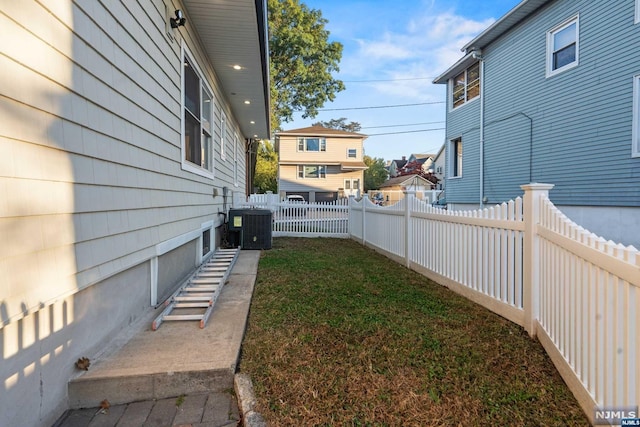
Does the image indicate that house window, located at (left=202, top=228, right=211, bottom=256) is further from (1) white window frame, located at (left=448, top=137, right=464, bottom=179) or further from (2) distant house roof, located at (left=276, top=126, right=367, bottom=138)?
(2) distant house roof, located at (left=276, top=126, right=367, bottom=138)

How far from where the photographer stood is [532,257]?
2.92 m

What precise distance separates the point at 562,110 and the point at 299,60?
13.9m

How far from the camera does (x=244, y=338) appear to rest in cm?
281

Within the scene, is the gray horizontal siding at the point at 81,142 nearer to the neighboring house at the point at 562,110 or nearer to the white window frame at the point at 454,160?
the neighboring house at the point at 562,110

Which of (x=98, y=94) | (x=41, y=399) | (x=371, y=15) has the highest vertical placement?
(x=371, y=15)

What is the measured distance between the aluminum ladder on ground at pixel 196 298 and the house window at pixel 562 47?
379 inches

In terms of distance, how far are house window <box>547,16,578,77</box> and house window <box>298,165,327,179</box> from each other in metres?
19.6

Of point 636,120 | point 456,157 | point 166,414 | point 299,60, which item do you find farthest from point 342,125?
point 166,414

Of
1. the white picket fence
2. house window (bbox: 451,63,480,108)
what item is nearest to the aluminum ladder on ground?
the white picket fence

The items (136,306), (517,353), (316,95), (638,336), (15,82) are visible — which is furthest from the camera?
(316,95)

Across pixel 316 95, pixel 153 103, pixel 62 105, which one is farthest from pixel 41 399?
pixel 316 95

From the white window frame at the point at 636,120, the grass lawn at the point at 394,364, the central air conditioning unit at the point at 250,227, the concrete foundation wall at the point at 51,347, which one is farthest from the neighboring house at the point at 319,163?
the concrete foundation wall at the point at 51,347

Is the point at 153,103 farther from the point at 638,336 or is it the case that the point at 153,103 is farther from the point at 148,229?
the point at 638,336

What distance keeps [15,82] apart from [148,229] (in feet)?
5.72
